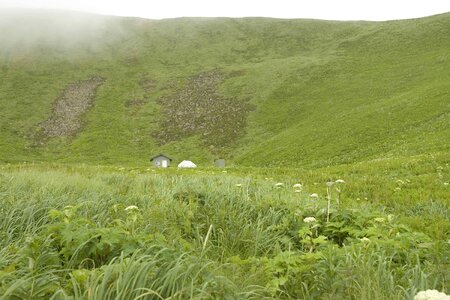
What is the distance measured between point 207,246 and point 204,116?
65.7 meters

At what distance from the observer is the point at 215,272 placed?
462 cm

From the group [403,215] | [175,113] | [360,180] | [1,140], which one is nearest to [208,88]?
[175,113]

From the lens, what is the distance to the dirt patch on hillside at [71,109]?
7100 cm

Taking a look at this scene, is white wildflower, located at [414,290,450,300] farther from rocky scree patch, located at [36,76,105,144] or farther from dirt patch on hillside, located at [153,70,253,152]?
rocky scree patch, located at [36,76,105,144]

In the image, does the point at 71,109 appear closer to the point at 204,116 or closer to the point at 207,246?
the point at 204,116

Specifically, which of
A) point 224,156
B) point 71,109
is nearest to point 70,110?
point 71,109

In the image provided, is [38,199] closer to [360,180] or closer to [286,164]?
[360,180]

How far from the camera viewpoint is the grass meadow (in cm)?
398

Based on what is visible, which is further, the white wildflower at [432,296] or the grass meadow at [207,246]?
the grass meadow at [207,246]

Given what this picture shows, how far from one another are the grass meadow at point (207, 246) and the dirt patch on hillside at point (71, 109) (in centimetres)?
6592

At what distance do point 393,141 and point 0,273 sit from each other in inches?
1513

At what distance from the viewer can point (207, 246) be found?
621cm

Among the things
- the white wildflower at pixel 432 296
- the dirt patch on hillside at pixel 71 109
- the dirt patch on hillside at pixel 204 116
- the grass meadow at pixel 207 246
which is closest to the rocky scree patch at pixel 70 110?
the dirt patch on hillside at pixel 71 109

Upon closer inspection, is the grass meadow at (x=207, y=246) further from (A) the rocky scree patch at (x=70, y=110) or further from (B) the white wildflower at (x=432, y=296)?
(A) the rocky scree patch at (x=70, y=110)
